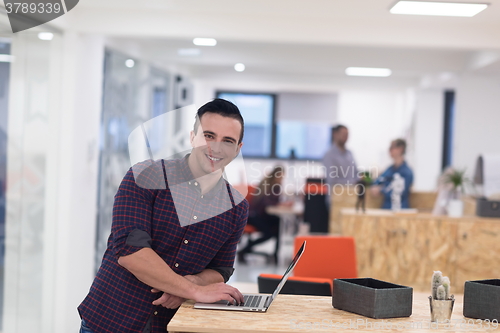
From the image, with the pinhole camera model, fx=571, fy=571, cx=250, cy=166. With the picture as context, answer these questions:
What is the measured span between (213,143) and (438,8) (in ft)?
8.48

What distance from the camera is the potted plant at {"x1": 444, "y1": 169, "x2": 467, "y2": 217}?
5.46 metres

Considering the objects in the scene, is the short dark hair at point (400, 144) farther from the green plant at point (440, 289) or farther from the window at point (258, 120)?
the window at point (258, 120)

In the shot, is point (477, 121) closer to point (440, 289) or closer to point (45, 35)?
point (45, 35)

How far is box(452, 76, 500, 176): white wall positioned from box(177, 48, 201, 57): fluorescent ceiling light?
327 centimetres

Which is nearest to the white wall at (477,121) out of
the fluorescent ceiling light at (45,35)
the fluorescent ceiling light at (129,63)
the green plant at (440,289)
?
the fluorescent ceiling light at (129,63)

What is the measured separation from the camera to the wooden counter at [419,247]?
17.4ft

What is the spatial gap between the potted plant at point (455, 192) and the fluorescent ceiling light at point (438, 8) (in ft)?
6.09

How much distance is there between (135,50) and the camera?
652 centimetres

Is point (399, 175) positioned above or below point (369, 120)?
below

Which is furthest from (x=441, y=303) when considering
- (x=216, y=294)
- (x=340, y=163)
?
(x=340, y=163)

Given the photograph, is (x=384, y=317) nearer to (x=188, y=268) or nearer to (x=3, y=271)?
(x=188, y=268)

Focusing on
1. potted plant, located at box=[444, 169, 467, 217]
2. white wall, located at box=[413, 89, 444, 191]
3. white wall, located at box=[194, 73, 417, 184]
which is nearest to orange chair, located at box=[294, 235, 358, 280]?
potted plant, located at box=[444, 169, 467, 217]

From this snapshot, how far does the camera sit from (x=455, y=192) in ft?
18.4

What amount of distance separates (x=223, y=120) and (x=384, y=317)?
914 mm
